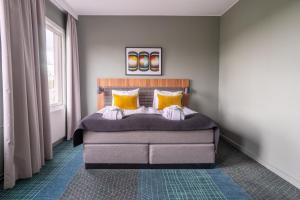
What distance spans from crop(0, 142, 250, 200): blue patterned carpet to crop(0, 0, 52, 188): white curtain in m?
0.21

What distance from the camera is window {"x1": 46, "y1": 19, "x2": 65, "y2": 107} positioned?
361 centimetres

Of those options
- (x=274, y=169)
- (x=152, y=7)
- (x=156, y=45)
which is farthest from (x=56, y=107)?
(x=274, y=169)

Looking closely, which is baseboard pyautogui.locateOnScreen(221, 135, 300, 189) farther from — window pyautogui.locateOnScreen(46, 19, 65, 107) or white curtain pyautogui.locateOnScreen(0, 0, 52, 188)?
window pyautogui.locateOnScreen(46, 19, 65, 107)

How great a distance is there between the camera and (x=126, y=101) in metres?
3.66

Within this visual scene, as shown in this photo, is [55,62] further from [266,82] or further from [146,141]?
[266,82]

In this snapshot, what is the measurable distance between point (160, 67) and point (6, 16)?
291 centimetres

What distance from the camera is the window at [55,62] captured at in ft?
11.8

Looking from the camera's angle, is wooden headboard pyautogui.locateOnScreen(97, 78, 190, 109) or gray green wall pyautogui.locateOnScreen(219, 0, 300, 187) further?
wooden headboard pyautogui.locateOnScreen(97, 78, 190, 109)

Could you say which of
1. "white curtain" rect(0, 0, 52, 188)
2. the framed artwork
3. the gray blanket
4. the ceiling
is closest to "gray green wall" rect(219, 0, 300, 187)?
the ceiling

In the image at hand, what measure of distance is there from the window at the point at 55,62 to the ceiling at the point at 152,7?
565 mm

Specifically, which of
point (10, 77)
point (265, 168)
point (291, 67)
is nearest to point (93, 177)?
point (10, 77)

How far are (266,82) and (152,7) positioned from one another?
2.47 m

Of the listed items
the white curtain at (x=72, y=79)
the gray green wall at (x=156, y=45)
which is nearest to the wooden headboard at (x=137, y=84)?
the gray green wall at (x=156, y=45)

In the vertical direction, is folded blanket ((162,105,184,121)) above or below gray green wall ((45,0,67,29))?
below
